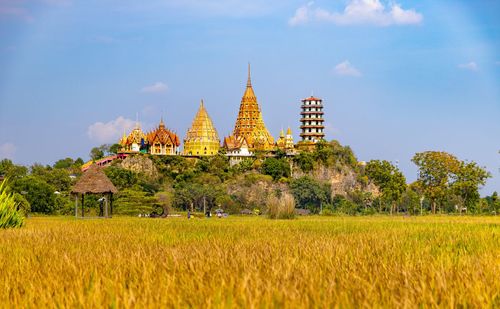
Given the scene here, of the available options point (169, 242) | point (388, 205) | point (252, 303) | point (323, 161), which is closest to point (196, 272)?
point (252, 303)

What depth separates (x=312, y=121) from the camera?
93188mm

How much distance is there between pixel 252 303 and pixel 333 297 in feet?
3.34

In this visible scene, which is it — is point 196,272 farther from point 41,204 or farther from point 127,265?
point 41,204

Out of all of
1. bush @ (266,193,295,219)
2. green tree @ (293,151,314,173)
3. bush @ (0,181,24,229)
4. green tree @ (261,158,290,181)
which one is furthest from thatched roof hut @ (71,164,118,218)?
green tree @ (293,151,314,173)

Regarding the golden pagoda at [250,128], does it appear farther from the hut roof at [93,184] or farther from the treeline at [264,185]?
the hut roof at [93,184]

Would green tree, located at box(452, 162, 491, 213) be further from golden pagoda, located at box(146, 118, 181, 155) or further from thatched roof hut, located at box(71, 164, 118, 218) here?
golden pagoda, located at box(146, 118, 181, 155)

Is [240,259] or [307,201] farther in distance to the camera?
[307,201]

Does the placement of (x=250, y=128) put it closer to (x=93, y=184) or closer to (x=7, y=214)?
(x=93, y=184)

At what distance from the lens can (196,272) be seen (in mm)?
7102

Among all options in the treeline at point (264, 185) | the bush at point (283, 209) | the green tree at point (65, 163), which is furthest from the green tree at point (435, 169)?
the green tree at point (65, 163)

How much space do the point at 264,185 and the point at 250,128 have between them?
2141cm

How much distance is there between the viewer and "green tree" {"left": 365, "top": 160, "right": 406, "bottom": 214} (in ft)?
172

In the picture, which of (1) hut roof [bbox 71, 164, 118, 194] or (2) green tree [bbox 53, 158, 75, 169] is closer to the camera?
(1) hut roof [bbox 71, 164, 118, 194]

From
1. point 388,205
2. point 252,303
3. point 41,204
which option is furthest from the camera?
point 388,205
